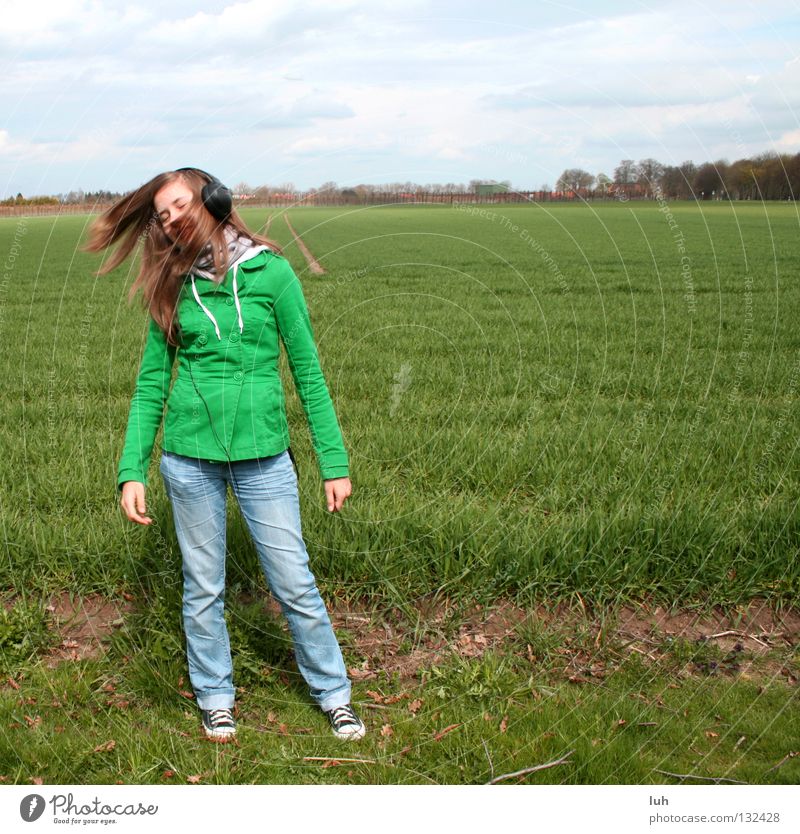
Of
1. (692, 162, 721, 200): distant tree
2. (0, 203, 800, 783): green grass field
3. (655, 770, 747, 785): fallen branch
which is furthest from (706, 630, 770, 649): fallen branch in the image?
(692, 162, 721, 200): distant tree

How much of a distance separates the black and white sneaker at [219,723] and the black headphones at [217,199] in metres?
2.10

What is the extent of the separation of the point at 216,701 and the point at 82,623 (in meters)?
1.08

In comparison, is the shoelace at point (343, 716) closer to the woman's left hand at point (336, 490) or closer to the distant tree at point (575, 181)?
the woman's left hand at point (336, 490)

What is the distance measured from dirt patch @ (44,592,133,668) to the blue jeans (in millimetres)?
673

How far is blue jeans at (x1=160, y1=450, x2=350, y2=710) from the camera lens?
3486 mm

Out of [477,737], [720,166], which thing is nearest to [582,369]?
[720,166]

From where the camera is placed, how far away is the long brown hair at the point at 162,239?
335 centimetres

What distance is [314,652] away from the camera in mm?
3693

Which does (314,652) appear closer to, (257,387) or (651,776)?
(257,387)

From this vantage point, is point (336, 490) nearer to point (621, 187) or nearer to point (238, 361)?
point (238, 361)

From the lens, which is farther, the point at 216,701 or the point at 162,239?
the point at 216,701

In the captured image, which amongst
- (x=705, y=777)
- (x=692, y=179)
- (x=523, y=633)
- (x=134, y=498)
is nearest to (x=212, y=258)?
(x=134, y=498)

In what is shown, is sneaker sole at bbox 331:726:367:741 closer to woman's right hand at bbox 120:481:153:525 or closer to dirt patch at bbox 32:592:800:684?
dirt patch at bbox 32:592:800:684

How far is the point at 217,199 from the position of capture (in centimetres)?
331
